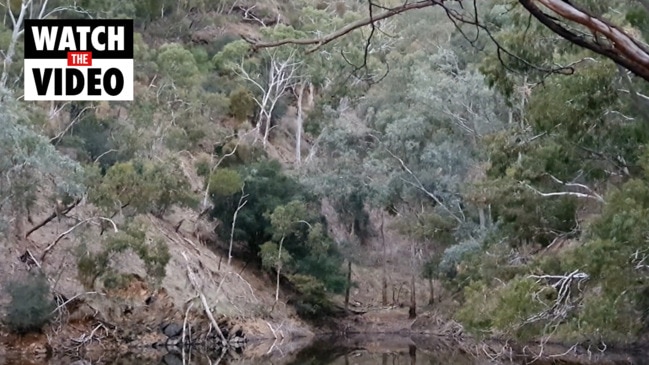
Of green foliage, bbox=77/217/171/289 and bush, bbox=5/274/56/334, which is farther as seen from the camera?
green foliage, bbox=77/217/171/289

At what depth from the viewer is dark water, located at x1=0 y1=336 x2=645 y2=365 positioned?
16203 millimetres

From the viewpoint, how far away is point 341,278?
24688 mm

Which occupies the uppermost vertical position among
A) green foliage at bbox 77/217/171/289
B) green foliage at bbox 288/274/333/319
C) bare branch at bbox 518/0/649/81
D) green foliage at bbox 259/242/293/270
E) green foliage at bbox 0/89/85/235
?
bare branch at bbox 518/0/649/81

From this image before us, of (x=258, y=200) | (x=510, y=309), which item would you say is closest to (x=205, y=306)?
(x=258, y=200)

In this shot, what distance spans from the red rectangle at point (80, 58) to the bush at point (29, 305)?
435cm

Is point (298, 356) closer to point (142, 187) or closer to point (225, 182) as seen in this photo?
point (142, 187)

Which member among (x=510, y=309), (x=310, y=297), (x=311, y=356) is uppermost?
(x=510, y=309)

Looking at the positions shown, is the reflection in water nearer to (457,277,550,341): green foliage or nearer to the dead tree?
(457,277,550,341): green foliage

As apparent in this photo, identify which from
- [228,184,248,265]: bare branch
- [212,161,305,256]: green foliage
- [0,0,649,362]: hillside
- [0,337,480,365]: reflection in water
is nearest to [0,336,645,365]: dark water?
[0,337,480,365]: reflection in water

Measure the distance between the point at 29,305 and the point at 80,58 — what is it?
4.78m

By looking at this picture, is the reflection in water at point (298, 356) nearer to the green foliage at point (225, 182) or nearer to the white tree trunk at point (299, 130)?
the green foliage at point (225, 182)

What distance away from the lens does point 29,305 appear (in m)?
16.7

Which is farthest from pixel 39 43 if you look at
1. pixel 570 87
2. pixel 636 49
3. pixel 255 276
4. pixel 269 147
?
pixel 636 49

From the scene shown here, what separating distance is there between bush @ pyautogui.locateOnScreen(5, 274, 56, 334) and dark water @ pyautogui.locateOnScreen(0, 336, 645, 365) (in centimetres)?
101
